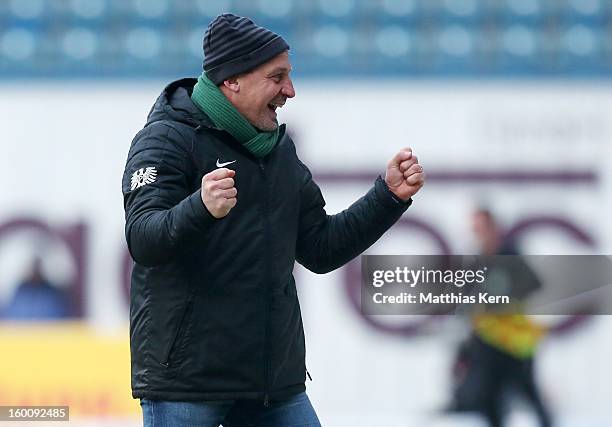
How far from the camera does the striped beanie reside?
2223mm

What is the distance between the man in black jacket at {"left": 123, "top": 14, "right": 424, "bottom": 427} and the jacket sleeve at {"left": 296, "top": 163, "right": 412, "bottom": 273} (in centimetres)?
7

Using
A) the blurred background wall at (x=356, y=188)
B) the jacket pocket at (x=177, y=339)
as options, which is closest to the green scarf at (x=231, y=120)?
the jacket pocket at (x=177, y=339)

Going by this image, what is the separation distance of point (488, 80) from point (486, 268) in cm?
64

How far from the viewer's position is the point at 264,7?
4648 mm

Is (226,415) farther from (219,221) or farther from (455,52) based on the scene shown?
(455,52)

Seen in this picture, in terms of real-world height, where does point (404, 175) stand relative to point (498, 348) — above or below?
above

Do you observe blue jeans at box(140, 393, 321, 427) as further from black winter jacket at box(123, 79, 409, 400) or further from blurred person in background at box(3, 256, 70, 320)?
blurred person in background at box(3, 256, 70, 320)

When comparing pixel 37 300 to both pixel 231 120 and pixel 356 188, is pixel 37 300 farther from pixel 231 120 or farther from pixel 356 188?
A: pixel 231 120

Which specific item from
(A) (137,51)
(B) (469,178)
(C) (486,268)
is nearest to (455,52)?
(B) (469,178)

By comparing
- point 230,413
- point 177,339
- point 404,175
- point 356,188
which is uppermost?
point 356,188

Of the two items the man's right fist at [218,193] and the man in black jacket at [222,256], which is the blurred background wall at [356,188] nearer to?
the man in black jacket at [222,256]

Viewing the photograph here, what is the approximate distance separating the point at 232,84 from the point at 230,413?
0.58 meters
